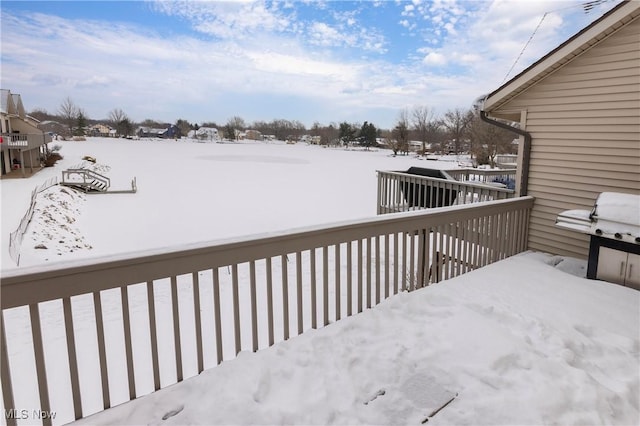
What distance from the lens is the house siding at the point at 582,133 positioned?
13.9 ft

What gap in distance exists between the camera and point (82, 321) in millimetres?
6336

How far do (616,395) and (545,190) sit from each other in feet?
12.4

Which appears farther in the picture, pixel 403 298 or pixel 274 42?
pixel 274 42

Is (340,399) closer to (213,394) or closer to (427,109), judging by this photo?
(213,394)

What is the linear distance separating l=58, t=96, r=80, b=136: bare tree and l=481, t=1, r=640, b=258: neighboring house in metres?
57.1

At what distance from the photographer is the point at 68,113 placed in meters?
50.6

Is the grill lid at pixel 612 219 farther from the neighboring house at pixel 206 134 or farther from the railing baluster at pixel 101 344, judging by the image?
the neighboring house at pixel 206 134

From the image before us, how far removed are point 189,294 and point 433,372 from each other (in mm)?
6843

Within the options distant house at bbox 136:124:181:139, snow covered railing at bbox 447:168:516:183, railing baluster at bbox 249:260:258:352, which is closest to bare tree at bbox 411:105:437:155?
snow covered railing at bbox 447:168:516:183

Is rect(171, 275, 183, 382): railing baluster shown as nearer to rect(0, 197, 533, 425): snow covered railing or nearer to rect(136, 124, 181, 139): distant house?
rect(0, 197, 533, 425): snow covered railing

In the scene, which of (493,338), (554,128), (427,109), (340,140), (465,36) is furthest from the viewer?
(340,140)

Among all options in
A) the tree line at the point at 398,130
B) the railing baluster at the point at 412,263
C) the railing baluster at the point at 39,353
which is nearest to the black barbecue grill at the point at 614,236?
the railing baluster at the point at 412,263

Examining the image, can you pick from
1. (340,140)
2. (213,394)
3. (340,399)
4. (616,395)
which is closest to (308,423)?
(340,399)

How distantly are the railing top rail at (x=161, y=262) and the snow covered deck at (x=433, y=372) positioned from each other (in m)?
0.65
